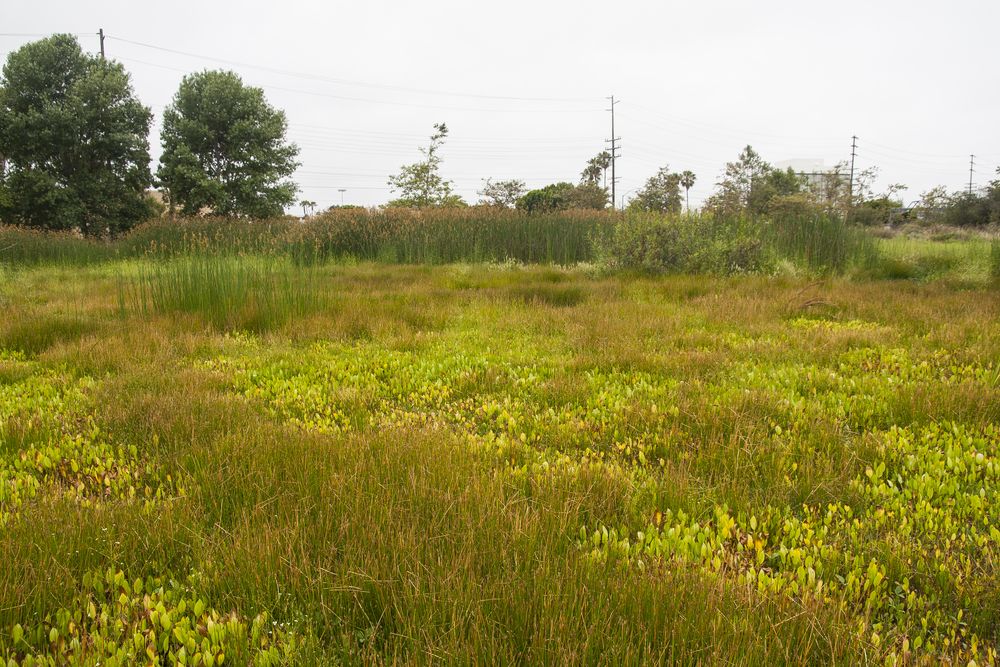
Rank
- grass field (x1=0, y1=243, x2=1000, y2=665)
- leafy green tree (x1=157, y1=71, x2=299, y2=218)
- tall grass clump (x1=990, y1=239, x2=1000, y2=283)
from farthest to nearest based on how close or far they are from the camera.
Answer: leafy green tree (x1=157, y1=71, x2=299, y2=218) → tall grass clump (x1=990, y1=239, x2=1000, y2=283) → grass field (x1=0, y1=243, x2=1000, y2=665)

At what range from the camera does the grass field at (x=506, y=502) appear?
6.40ft

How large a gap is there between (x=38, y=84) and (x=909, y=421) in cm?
3927

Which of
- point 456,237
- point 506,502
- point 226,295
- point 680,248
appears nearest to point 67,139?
point 456,237

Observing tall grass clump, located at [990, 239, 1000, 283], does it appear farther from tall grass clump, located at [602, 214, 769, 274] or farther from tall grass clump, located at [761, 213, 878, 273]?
tall grass clump, located at [602, 214, 769, 274]

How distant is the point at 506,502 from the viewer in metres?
2.79

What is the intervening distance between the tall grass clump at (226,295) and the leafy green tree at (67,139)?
2394 cm

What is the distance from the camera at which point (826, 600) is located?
212 cm

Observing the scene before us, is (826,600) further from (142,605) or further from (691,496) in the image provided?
(142,605)

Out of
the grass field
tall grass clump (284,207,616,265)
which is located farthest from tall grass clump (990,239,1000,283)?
tall grass clump (284,207,616,265)

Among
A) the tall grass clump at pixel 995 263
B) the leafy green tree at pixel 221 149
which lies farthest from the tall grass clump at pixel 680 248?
the leafy green tree at pixel 221 149

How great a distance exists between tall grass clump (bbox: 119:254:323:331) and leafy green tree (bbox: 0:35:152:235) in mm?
23938

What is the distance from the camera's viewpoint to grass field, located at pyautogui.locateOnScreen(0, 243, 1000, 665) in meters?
1.95

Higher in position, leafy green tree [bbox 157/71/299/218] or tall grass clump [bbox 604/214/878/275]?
leafy green tree [bbox 157/71/299/218]

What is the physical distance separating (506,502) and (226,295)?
7.61m
